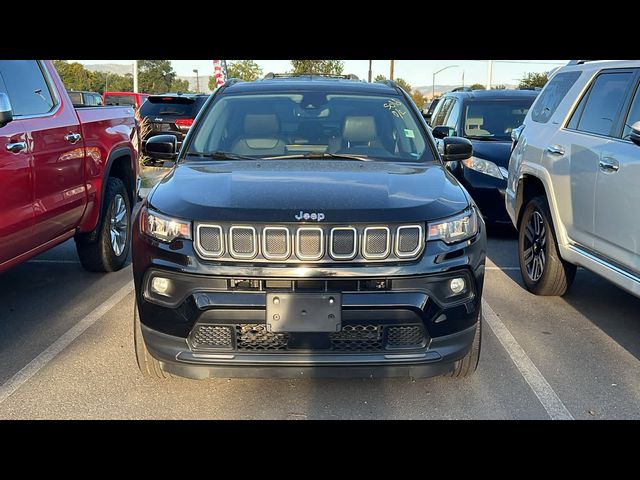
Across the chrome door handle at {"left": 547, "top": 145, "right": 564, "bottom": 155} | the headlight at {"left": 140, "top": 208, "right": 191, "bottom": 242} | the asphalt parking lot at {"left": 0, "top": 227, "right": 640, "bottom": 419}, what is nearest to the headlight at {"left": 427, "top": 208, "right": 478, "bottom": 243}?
the asphalt parking lot at {"left": 0, "top": 227, "right": 640, "bottom": 419}

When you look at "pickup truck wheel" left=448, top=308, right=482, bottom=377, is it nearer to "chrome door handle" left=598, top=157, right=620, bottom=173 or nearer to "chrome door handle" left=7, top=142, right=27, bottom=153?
"chrome door handle" left=598, top=157, right=620, bottom=173

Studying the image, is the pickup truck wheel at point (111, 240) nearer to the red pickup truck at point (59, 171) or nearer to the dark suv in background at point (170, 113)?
the red pickup truck at point (59, 171)

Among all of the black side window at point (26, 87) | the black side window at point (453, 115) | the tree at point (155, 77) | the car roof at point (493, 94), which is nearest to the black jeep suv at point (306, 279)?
the black side window at point (26, 87)

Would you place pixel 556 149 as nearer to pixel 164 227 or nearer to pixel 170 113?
pixel 164 227

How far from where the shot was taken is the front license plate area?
307cm

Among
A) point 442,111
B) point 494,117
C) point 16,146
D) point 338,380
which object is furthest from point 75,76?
point 338,380

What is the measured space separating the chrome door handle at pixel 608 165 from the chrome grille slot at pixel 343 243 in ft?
6.95

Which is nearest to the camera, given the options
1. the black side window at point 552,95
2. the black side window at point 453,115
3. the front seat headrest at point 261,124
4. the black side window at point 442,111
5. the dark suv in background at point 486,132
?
the front seat headrest at point 261,124

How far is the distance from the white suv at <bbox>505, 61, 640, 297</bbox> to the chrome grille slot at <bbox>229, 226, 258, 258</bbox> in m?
2.39

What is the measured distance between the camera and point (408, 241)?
317 centimetres

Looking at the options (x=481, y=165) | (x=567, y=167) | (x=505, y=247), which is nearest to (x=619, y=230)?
(x=567, y=167)

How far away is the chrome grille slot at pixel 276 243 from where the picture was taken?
3115 mm

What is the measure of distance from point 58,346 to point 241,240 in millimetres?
1977

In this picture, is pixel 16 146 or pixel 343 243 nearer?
pixel 343 243
